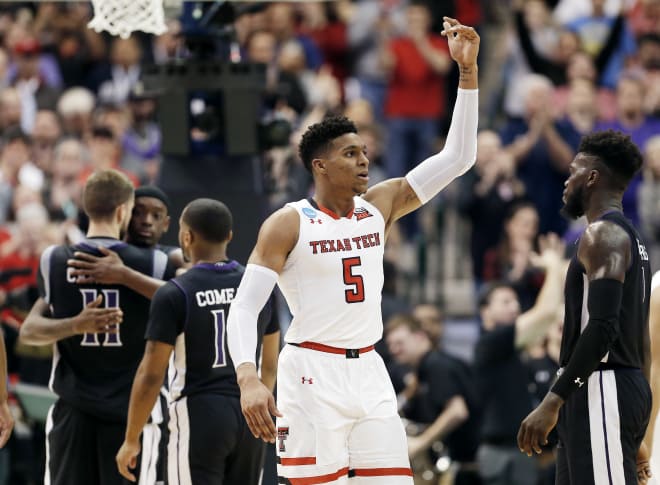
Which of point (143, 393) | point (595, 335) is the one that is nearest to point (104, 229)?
point (143, 393)

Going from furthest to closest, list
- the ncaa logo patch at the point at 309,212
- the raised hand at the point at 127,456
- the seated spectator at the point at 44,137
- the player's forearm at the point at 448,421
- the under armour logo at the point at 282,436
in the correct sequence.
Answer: the seated spectator at the point at 44,137 → the player's forearm at the point at 448,421 → the raised hand at the point at 127,456 → the ncaa logo patch at the point at 309,212 → the under armour logo at the point at 282,436

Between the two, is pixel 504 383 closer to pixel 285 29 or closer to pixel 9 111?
pixel 285 29

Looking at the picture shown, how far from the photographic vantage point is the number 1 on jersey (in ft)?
22.4

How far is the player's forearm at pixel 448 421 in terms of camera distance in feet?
36.6

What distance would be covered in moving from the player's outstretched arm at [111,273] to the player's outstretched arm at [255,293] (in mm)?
1184

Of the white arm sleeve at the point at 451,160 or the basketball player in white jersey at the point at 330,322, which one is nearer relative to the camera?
the basketball player in white jersey at the point at 330,322

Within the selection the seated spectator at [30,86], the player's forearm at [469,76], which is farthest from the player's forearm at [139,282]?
the seated spectator at [30,86]

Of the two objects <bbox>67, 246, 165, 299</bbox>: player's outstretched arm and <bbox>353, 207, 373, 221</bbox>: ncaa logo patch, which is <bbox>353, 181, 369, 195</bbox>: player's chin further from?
<bbox>67, 246, 165, 299</bbox>: player's outstretched arm

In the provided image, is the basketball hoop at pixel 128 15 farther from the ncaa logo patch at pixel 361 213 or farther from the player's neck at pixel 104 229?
the ncaa logo patch at pixel 361 213

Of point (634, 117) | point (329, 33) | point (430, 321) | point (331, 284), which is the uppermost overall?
point (329, 33)

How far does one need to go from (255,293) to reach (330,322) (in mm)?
394

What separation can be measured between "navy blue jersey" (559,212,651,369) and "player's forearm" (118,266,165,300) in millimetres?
2349

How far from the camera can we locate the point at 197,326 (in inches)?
292

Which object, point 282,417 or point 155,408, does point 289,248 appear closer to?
point 282,417
